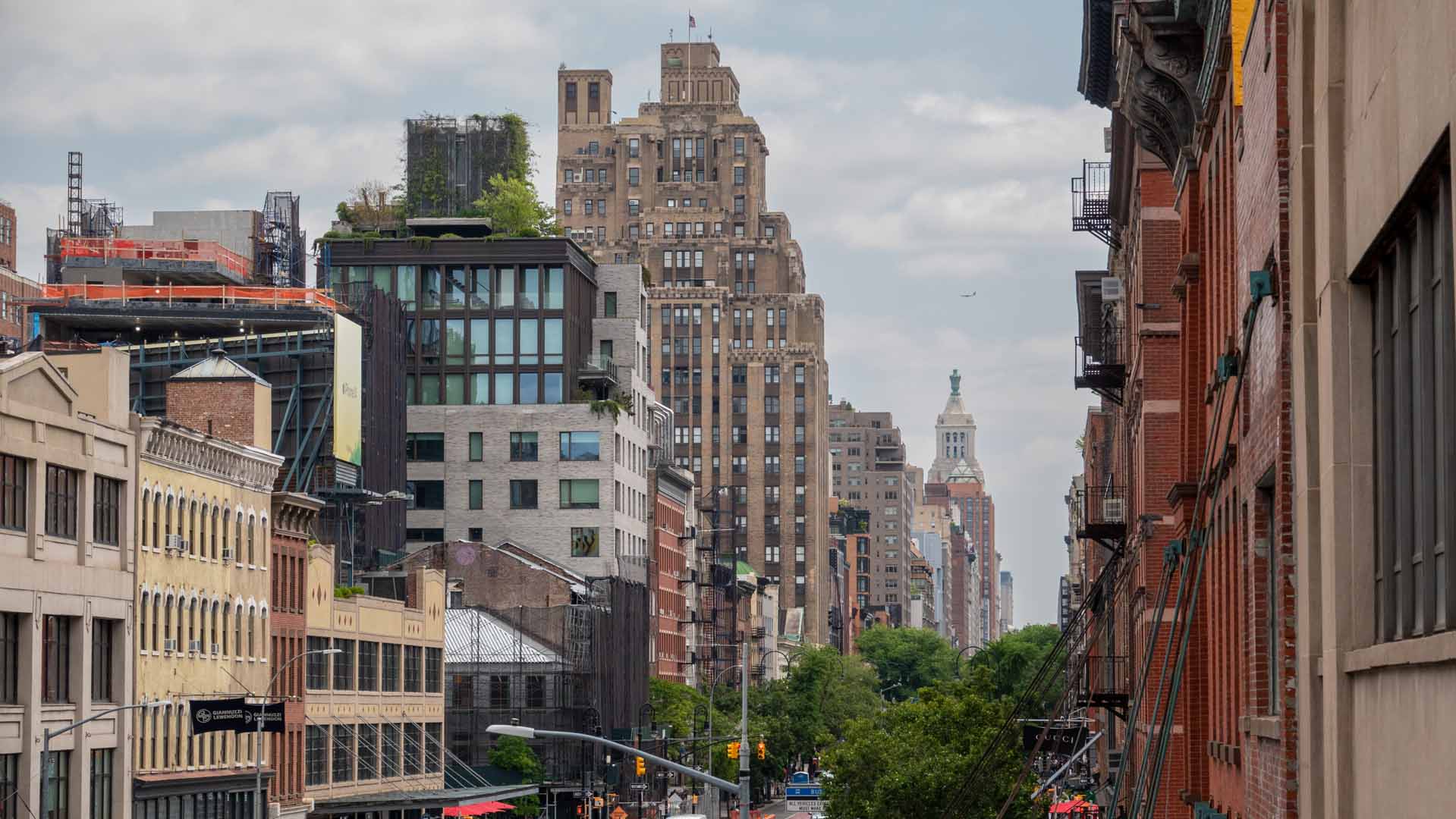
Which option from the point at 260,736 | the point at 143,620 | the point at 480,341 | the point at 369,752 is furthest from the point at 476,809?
the point at 480,341

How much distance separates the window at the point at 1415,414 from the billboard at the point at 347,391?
3880 inches

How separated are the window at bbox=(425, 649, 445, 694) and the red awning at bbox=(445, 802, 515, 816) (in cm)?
794

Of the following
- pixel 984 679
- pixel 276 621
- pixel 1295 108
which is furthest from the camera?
pixel 984 679

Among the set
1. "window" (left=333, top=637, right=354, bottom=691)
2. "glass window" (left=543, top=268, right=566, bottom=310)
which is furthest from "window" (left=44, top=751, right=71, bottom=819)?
"glass window" (left=543, top=268, right=566, bottom=310)

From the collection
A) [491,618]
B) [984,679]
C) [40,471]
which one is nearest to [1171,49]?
[40,471]

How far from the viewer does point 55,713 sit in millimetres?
66062

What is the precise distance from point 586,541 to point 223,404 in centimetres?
5941

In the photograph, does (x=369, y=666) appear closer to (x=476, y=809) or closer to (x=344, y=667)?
(x=344, y=667)

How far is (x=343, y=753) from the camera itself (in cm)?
9062

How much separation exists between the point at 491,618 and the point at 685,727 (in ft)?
63.3

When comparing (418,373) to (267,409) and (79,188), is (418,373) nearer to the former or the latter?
(79,188)

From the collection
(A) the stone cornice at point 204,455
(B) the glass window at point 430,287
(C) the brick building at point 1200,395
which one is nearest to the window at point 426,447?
(B) the glass window at point 430,287

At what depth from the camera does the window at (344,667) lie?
295 feet

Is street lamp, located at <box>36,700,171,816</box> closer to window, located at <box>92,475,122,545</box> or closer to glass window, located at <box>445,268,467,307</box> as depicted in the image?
window, located at <box>92,475,122,545</box>
